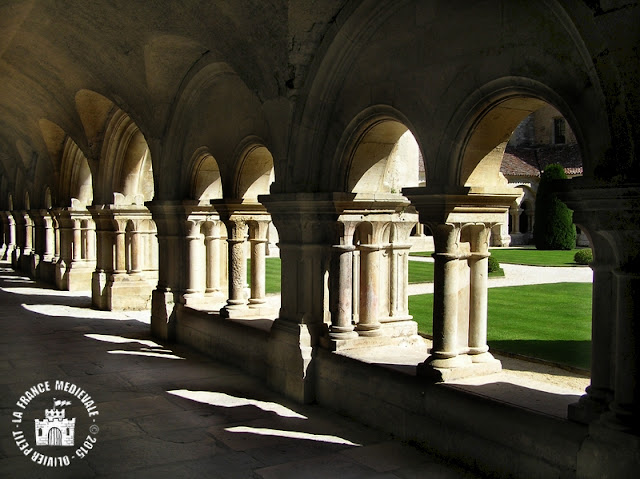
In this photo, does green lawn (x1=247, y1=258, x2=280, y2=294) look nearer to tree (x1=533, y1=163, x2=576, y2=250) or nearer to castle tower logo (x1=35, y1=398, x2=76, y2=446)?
castle tower logo (x1=35, y1=398, x2=76, y2=446)

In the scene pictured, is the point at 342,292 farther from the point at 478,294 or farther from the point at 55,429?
the point at 55,429

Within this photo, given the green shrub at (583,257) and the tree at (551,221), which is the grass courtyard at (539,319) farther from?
the tree at (551,221)

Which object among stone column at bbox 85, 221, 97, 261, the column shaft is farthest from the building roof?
the column shaft

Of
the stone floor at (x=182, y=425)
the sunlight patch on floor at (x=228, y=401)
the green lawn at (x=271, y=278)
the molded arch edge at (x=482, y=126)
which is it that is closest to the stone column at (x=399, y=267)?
the stone floor at (x=182, y=425)

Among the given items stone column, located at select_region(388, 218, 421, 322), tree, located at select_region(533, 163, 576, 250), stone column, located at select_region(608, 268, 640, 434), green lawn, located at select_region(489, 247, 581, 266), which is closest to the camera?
stone column, located at select_region(608, 268, 640, 434)

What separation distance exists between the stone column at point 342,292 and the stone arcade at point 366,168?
0.01 meters

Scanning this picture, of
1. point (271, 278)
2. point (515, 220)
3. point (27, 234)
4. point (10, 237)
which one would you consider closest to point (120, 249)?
point (271, 278)

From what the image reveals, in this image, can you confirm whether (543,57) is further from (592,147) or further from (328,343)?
(328,343)

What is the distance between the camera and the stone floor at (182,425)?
4.47 metres

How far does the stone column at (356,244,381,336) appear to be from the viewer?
6.04 metres

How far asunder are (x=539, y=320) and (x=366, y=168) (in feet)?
13.9

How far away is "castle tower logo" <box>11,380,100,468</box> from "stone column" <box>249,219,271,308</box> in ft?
7.10

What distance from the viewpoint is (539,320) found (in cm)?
899

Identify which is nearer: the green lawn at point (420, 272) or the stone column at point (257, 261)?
the stone column at point (257, 261)
